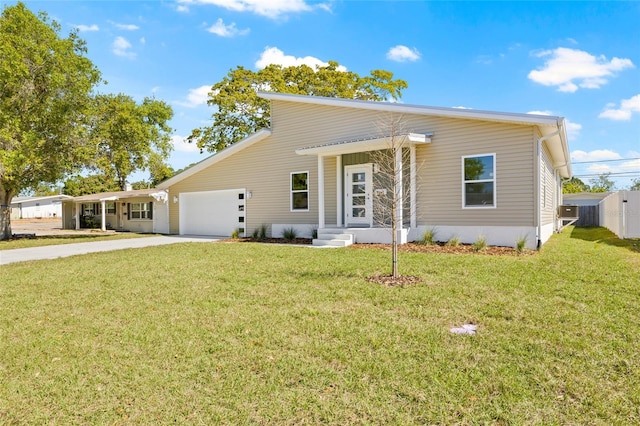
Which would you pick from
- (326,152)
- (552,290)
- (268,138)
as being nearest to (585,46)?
(326,152)

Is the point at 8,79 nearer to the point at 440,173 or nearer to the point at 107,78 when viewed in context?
the point at 107,78

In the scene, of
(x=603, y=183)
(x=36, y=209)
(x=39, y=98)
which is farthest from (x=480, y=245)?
(x=603, y=183)

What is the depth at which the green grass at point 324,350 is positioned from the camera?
265 centimetres

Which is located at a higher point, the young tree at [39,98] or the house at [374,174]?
the young tree at [39,98]

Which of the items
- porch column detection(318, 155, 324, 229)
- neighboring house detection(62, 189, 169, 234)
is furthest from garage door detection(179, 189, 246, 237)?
porch column detection(318, 155, 324, 229)

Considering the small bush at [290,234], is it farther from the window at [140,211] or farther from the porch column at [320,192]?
the window at [140,211]

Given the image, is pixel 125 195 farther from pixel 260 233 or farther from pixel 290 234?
pixel 290 234

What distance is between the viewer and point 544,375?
3.02 metres

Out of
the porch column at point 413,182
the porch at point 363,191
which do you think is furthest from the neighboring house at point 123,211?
the porch column at point 413,182

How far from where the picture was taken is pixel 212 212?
18.2 m

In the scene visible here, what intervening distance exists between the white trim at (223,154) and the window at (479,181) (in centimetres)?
815

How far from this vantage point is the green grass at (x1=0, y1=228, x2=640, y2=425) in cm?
265

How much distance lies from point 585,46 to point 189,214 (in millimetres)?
19916

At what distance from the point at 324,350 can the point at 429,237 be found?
8.16m
